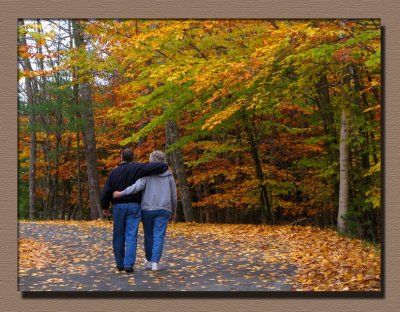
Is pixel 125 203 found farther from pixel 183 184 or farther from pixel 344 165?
pixel 183 184

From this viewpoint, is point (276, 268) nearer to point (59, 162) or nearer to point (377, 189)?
point (377, 189)

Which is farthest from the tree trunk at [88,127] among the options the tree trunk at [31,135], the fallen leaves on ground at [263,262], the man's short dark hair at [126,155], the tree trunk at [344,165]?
the tree trunk at [344,165]

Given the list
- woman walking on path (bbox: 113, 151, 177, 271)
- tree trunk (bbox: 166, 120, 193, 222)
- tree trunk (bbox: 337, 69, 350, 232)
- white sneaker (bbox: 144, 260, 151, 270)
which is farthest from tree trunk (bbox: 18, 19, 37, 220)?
tree trunk (bbox: 166, 120, 193, 222)

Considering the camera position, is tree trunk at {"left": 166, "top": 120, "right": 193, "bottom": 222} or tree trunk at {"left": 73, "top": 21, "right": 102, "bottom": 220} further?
tree trunk at {"left": 166, "top": 120, "right": 193, "bottom": 222}

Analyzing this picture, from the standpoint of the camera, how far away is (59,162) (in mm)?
7945

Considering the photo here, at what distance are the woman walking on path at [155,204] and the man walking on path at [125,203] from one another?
7cm

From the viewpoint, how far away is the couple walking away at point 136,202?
662 cm

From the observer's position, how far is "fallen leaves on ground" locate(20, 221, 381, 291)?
605 centimetres

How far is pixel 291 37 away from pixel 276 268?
2.88 meters

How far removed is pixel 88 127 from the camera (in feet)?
27.9

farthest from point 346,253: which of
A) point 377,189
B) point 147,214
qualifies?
point 147,214

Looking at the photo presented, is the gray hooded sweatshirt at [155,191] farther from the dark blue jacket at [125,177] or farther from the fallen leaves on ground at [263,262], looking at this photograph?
the fallen leaves on ground at [263,262]

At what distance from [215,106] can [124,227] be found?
10.6 ft

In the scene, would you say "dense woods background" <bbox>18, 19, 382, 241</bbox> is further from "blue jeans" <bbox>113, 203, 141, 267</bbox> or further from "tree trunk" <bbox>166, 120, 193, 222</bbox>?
"tree trunk" <bbox>166, 120, 193, 222</bbox>
